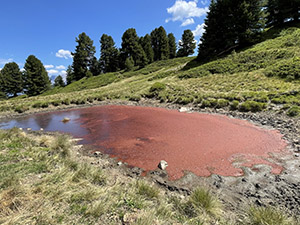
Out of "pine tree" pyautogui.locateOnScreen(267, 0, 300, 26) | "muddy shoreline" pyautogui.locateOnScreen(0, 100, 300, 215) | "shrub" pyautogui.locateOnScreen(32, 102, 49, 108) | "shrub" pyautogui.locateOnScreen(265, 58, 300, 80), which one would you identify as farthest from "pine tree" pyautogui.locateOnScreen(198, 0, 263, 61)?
"shrub" pyautogui.locateOnScreen(32, 102, 49, 108)

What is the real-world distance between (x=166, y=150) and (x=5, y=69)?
61.7 m

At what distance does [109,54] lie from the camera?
51969mm

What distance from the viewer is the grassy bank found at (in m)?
2.64

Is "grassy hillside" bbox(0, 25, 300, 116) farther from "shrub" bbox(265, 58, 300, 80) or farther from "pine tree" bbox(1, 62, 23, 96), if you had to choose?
"pine tree" bbox(1, 62, 23, 96)

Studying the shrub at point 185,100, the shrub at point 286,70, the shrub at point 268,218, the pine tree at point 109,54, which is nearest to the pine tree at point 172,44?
the pine tree at point 109,54

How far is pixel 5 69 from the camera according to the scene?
4575cm

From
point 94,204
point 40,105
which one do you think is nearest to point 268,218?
point 94,204

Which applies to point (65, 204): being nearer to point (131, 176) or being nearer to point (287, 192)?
point (131, 176)

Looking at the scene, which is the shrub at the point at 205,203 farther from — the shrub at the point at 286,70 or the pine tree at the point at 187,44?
the pine tree at the point at 187,44

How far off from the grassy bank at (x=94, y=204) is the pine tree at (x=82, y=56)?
50049 mm

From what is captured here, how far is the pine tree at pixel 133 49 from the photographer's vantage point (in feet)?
161

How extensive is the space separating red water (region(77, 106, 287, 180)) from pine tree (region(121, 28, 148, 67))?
4199 centimetres

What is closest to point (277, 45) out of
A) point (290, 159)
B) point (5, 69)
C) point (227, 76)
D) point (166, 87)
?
point (227, 76)

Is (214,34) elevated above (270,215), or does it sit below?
above
